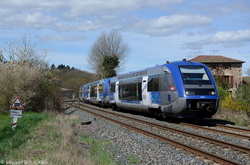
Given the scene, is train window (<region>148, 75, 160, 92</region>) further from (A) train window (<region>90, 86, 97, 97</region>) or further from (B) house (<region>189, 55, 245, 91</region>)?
(B) house (<region>189, 55, 245, 91</region>)

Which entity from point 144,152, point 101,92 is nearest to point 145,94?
point 144,152

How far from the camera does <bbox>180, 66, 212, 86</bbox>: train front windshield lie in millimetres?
14000

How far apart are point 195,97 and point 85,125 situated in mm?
5678

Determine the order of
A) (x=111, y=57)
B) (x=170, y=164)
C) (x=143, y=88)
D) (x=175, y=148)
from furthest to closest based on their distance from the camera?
(x=111, y=57) < (x=143, y=88) < (x=175, y=148) < (x=170, y=164)

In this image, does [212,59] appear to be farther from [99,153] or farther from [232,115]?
[99,153]

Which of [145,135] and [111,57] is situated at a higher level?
[111,57]

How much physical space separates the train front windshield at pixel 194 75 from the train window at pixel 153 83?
6.17 ft

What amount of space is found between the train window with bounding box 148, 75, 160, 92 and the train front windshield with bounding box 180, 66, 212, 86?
1.88m

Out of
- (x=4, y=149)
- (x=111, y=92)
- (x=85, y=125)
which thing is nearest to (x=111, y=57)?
(x=111, y=92)

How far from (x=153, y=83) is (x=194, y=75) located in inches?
112

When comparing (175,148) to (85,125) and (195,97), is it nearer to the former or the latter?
(195,97)

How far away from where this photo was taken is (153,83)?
1661cm

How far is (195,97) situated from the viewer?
44.3 ft

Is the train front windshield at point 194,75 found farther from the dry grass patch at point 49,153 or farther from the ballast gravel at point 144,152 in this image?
the dry grass patch at point 49,153
